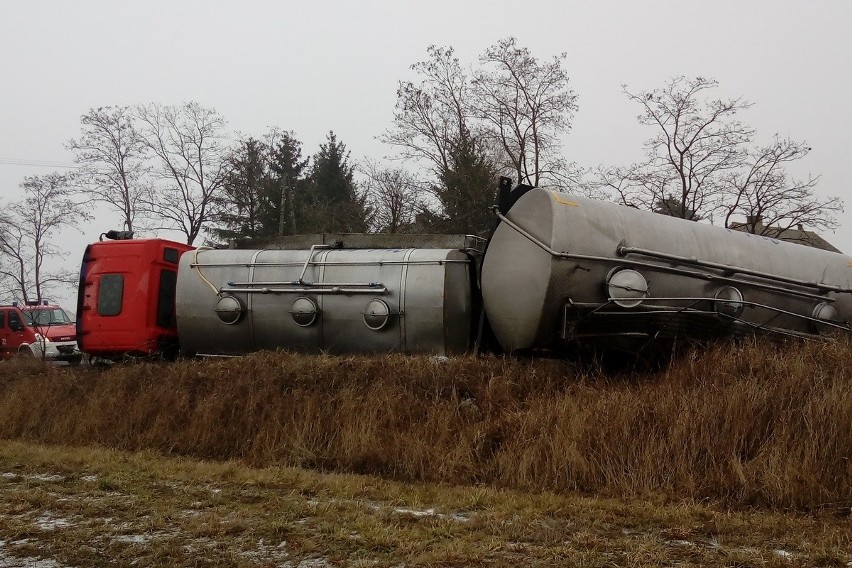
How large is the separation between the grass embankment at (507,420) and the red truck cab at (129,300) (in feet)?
3.60

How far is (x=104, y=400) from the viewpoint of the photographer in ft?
34.5

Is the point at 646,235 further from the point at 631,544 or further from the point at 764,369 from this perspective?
the point at 631,544

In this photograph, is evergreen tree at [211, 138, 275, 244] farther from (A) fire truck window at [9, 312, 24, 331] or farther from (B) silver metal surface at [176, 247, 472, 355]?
(B) silver metal surface at [176, 247, 472, 355]

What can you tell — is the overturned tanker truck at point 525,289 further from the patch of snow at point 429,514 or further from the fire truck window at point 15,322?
the fire truck window at point 15,322

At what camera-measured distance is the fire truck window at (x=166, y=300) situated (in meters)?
12.4

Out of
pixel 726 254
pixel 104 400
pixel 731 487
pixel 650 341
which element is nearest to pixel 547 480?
pixel 731 487

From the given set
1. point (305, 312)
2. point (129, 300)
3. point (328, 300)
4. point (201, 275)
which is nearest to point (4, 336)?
point (129, 300)

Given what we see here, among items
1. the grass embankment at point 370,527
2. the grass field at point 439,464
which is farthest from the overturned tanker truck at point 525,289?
the grass embankment at point 370,527

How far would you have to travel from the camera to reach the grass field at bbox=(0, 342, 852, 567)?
4.90 m

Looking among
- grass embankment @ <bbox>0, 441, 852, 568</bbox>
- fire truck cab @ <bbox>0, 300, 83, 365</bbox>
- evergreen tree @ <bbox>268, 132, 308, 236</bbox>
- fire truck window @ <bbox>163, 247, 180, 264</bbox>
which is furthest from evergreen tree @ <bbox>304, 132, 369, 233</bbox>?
grass embankment @ <bbox>0, 441, 852, 568</bbox>

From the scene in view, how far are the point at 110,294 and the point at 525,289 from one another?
7250 mm

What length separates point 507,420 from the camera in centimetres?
794

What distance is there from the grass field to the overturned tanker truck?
1.94 ft

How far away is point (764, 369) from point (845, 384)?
85 centimetres
